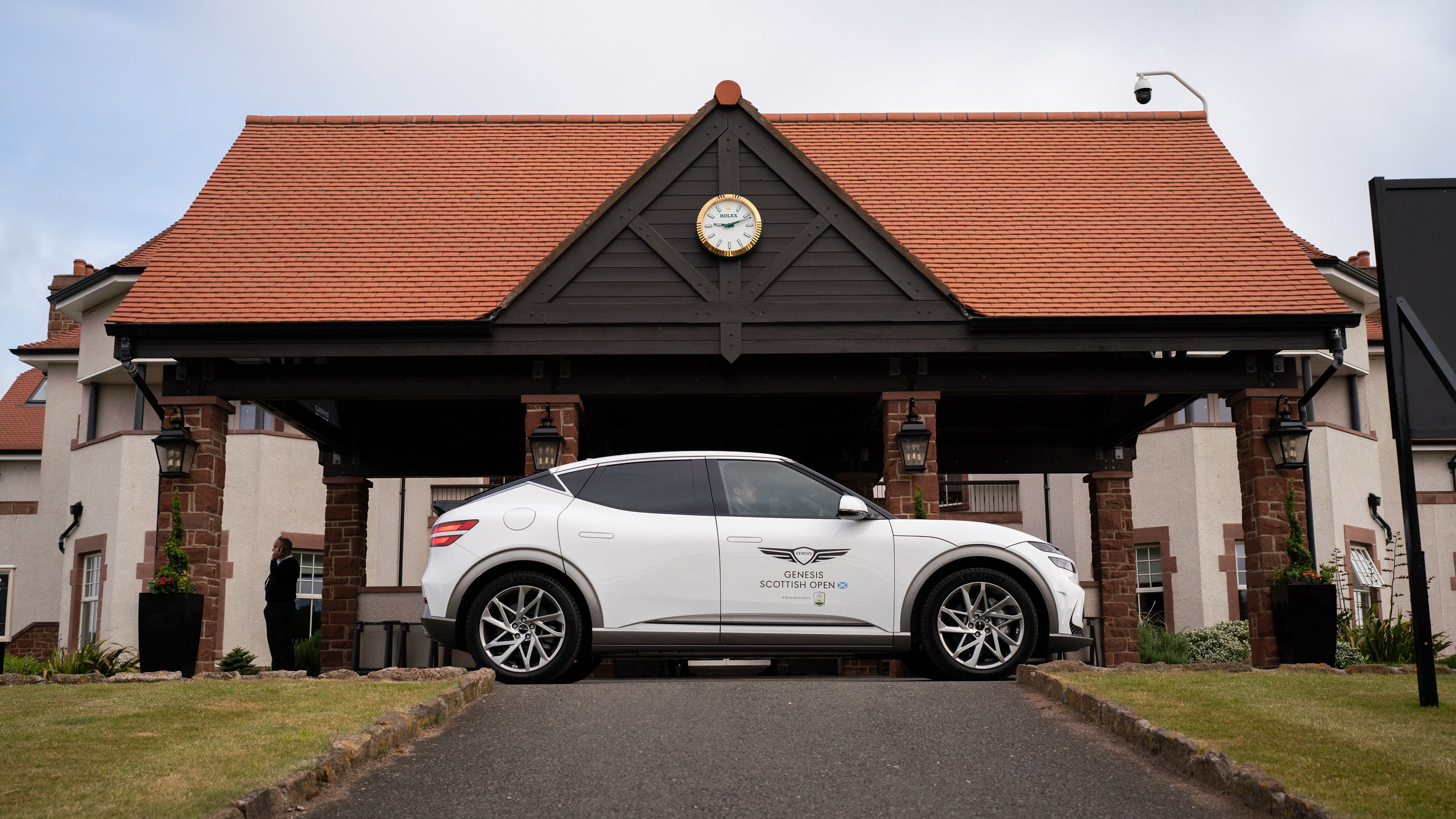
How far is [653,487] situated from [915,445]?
457cm

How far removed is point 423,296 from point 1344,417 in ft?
59.6

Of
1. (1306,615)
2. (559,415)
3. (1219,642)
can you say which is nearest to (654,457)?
(559,415)

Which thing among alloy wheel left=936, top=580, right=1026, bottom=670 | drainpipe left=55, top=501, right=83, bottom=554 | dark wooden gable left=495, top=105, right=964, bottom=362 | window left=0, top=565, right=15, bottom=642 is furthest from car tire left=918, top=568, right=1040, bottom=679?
window left=0, top=565, right=15, bottom=642

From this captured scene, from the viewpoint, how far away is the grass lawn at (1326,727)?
5.57 meters

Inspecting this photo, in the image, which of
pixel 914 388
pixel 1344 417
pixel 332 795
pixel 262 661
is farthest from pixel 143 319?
pixel 1344 417

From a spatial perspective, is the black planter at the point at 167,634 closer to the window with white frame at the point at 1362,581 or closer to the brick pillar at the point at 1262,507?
the brick pillar at the point at 1262,507

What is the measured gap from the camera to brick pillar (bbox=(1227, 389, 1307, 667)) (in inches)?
520

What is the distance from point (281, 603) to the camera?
1409 centimetres

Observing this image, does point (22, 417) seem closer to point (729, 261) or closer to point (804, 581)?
point (729, 261)

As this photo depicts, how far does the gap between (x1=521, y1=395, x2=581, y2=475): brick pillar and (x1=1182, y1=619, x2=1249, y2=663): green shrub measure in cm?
1294

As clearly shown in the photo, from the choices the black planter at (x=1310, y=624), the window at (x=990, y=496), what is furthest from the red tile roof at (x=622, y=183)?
the window at (x=990, y=496)

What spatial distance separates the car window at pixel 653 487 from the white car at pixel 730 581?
0.01 metres

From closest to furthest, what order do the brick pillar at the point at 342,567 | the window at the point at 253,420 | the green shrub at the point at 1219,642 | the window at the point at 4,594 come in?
the brick pillar at the point at 342,567 → the green shrub at the point at 1219,642 → the window at the point at 253,420 → the window at the point at 4,594

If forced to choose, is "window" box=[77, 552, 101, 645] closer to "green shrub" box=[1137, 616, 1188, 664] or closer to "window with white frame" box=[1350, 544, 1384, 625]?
"green shrub" box=[1137, 616, 1188, 664]
